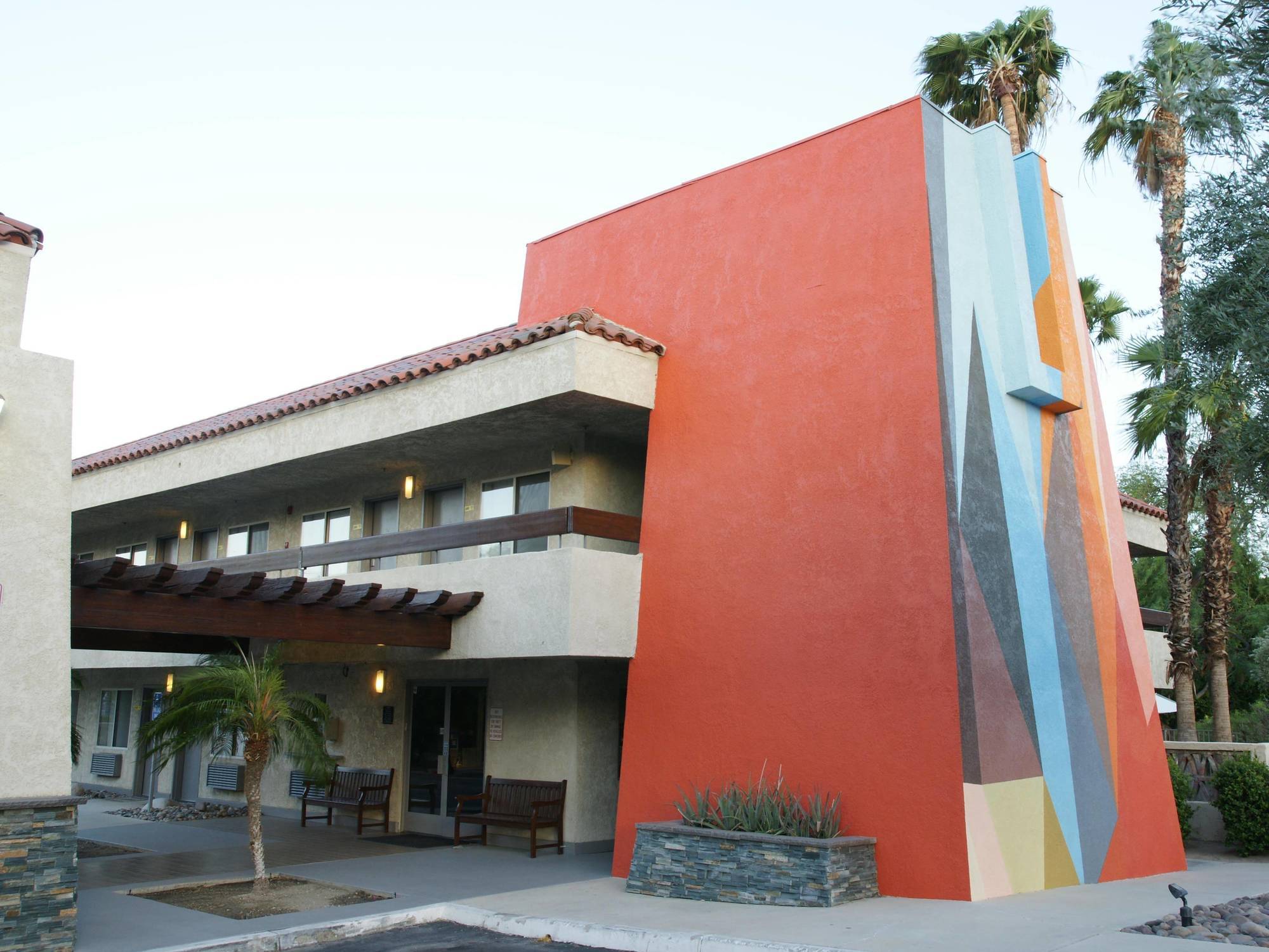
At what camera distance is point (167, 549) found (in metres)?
22.5

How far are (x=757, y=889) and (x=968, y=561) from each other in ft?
12.6

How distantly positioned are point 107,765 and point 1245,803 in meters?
22.0

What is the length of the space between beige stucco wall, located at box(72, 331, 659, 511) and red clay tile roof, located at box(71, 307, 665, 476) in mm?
99

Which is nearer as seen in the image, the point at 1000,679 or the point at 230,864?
the point at 1000,679

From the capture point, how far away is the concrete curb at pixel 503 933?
8.41 metres

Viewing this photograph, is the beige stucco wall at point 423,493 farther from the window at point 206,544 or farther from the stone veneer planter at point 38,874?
the stone veneer planter at point 38,874

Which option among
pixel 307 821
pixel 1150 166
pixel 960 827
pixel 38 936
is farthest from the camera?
pixel 1150 166

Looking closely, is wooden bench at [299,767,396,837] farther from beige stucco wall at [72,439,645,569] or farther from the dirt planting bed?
the dirt planting bed

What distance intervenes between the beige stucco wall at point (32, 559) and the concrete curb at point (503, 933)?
1928 millimetres

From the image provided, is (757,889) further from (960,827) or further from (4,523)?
(4,523)

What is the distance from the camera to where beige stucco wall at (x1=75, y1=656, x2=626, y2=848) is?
1439cm

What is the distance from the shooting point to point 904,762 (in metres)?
10.4

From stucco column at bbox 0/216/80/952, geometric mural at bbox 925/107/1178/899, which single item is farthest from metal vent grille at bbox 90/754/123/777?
geometric mural at bbox 925/107/1178/899

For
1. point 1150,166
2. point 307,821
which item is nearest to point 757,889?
point 307,821
